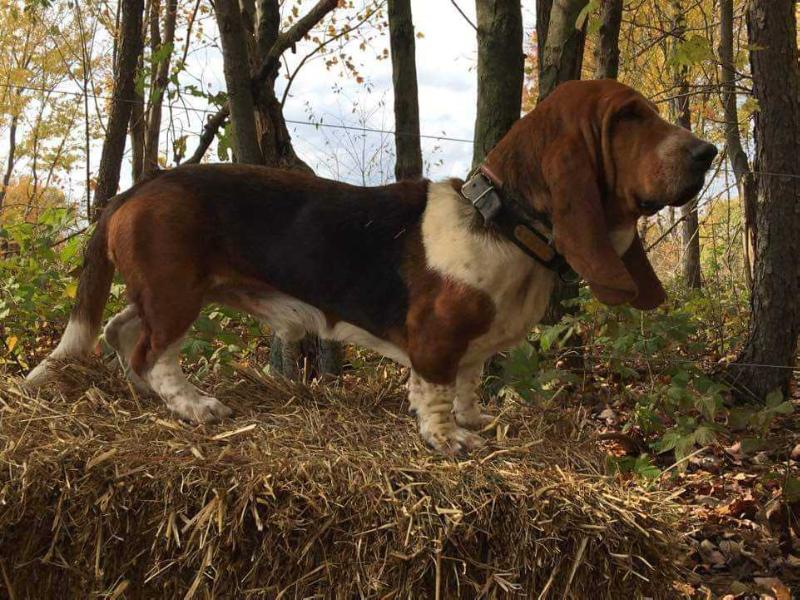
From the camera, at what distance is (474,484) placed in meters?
2.23

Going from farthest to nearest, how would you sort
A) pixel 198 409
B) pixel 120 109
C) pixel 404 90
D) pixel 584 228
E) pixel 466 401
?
pixel 120 109 → pixel 404 90 → pixel 466 401 → pixel 198 409 → pixel 584 228

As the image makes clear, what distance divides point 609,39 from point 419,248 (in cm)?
409

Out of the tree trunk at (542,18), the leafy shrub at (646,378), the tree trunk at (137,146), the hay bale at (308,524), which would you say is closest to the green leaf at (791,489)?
the leafy shrub at (646,378)

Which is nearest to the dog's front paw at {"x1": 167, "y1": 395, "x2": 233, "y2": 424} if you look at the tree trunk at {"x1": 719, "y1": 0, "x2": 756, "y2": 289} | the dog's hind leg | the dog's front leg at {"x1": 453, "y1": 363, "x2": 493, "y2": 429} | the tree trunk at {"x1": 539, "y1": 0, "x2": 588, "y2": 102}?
the dog's hind leg

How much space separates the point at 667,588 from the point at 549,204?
126cm

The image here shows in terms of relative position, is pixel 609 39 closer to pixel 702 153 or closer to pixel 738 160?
pixel 738 160

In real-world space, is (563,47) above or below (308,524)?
above

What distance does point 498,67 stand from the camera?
4.20 meters

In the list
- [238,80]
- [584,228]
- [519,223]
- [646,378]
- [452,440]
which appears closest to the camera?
[584,228]

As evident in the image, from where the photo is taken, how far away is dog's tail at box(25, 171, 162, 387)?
2.95 m

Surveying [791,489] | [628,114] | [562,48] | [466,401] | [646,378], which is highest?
[562,48]

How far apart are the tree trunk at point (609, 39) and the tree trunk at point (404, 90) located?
1.81 meters

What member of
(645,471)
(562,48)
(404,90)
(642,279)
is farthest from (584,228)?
(562,48)

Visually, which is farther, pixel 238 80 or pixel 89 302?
pixel 238 80
